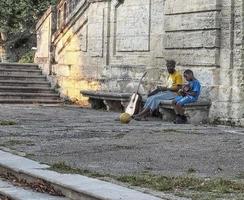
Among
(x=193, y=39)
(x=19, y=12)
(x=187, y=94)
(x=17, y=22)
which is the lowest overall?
(x=187, y=94)

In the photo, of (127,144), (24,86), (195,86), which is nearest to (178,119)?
(195,86)

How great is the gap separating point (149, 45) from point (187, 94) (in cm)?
318

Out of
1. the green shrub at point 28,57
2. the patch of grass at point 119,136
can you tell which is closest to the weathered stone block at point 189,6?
the patch of grass at point 119,136

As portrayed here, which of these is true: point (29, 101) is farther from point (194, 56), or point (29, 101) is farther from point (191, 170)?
point (191, 170)

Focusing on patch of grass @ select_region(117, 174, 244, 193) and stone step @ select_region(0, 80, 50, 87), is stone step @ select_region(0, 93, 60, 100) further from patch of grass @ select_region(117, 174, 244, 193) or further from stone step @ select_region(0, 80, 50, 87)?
patch of grass @ select_region(117, 174, 244, 193)

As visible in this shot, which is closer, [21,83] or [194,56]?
[194,56]

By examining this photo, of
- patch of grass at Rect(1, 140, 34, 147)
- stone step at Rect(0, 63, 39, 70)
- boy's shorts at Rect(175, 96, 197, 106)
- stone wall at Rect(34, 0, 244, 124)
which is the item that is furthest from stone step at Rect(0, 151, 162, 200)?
stone step at Rect(0, 63, 39, 70)

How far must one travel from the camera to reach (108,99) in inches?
704

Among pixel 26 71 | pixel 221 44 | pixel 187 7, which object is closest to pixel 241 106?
pixel 221 44

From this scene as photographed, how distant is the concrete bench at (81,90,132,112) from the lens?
→ 17141mm

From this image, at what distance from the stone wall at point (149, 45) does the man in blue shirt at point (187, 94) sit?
0.49 m

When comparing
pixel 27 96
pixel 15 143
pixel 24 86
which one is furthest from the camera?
pixel 24 86

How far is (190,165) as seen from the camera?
27.1 ft

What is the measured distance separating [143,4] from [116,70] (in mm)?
2154
